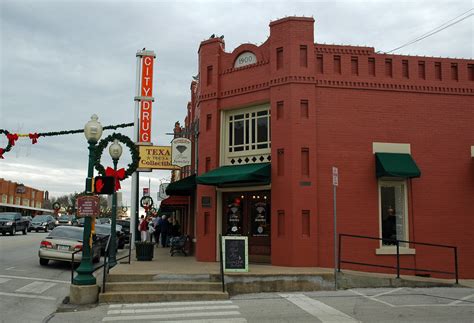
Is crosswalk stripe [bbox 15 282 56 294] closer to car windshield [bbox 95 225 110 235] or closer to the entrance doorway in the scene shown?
the entrance doorway

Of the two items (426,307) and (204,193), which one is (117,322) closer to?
(426,307)

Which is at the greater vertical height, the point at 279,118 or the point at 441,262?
the point at 279,118

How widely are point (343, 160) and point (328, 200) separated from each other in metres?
1.32

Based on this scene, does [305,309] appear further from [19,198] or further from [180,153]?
[19,198]

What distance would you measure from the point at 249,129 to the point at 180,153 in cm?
424

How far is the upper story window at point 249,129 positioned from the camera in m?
15.5

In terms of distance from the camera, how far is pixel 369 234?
14195 millimetres

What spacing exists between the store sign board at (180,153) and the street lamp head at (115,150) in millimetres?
3362

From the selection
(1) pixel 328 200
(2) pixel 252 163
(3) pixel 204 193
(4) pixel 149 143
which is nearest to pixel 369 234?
(1) pixel 328 200

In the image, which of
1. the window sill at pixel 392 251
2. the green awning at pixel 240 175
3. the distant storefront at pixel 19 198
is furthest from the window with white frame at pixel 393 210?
the distant storefront at pixel 19 198

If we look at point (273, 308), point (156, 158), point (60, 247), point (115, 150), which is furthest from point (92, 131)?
point (156, 158)

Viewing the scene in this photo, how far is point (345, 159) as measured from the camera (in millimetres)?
14438

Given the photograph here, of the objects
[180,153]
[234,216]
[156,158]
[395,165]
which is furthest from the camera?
[156,158]

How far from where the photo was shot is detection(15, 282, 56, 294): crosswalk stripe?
1204 cm
